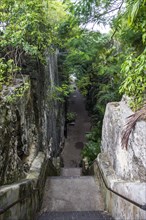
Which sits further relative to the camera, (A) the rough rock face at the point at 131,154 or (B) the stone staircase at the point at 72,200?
(B) the stone staircase at the point at 72,200

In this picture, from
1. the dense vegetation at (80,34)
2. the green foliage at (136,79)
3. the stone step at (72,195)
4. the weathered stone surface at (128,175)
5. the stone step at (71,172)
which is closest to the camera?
the weathered stone surface at (128,175)

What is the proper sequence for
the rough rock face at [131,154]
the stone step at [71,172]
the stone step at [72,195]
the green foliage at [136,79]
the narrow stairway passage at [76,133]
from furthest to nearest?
the narrow stairway passage at [76,133]
the stone step at [71,172]
the stone step at [72,195]
the green foliage at [136,79]
the rough rock face at [131,154]

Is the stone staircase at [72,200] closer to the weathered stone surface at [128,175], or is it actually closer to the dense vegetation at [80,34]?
the weathered stone surface at [128,175]

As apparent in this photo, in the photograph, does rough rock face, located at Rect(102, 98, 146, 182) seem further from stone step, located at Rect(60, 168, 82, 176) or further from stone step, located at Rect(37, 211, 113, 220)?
stone step, located at Rect(60, 168, 82, 176)

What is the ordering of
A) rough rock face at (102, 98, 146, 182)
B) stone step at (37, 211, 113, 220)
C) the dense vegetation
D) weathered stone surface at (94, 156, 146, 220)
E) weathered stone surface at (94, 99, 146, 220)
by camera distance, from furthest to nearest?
stone step at (37, 211, 113, 220) < the dense vegetation < rough rock face at (102, 98, 146, 182) < weathered stone surface at (94, 99, 146, 220) < weathered stone surface at (94, 156, 146, 220)

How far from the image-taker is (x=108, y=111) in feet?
16.2

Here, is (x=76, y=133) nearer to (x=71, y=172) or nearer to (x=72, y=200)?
(x=71, y=172)

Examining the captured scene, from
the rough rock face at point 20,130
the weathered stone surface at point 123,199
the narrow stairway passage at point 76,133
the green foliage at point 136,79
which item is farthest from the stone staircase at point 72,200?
the narrow stairway passage at point 76,133

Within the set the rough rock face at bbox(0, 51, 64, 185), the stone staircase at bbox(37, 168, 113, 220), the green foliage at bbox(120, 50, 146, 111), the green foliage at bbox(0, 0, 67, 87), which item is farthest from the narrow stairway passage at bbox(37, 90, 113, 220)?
the green foliage at bbox(0, 0, 67, 87)

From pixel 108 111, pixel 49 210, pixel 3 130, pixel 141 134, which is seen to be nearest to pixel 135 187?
pixel 141 134

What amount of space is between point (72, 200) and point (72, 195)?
0.20 m

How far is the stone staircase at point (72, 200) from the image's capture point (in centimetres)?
359

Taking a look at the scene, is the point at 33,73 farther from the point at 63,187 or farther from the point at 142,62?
the point at 142,62

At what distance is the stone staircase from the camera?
359cm
